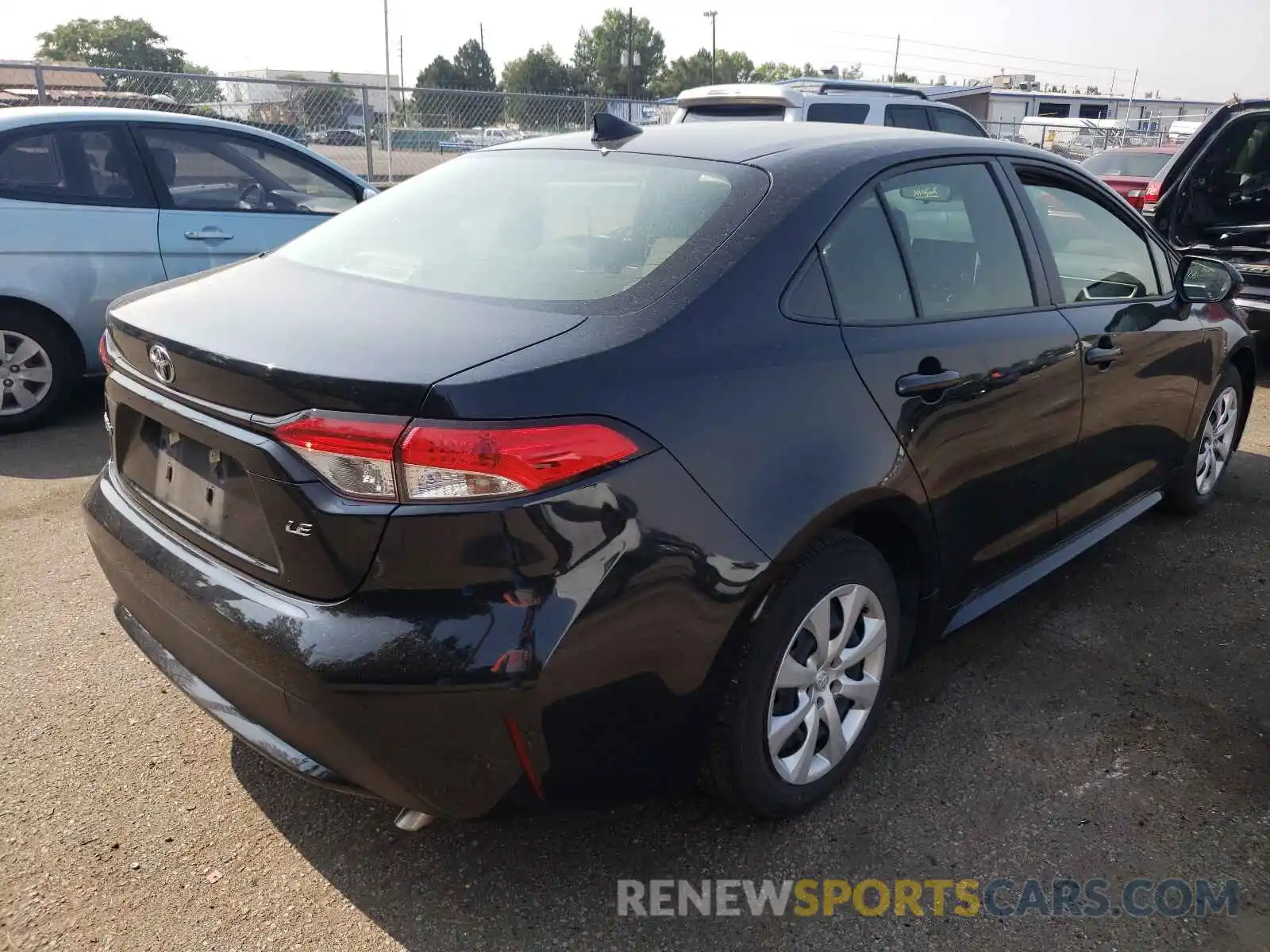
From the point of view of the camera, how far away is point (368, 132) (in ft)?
40.5

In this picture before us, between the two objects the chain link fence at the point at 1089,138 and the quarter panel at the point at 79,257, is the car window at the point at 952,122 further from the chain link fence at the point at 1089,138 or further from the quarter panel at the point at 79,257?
the chain link fence at the point at 1089,138

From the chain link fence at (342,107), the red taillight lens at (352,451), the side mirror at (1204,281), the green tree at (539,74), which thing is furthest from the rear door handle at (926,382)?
the green tree at (539,74)

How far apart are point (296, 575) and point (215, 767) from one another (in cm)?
104

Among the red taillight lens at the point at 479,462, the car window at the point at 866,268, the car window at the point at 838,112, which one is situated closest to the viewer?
the red taillight lens at the point at 479,462

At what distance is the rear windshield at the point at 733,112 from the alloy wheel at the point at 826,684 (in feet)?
23.0

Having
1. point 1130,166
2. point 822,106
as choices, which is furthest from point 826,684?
point 1130,166

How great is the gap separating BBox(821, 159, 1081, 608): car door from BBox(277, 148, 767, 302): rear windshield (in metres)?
0.35

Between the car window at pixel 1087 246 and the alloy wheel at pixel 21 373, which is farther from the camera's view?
the alloy wheel at pixel 21 373

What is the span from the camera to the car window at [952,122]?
9.59m

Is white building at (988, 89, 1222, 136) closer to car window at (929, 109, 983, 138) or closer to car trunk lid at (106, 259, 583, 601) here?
car window at (929, 109, 983, 138)

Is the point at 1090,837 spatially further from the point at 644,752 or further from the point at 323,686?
the point at 323,686

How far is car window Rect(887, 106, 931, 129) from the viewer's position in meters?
9.33

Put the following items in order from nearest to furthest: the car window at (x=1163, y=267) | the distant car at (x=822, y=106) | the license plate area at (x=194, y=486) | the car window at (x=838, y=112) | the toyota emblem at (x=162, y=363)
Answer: the license plate area at (x=194, y=486) < the toyota emblem at (x=162, y=363) < the car window at (x=1163, y=267) < the distant car at (x=822, y=106) < the car window at (x=838, y=112)

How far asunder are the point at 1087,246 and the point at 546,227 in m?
2.16
